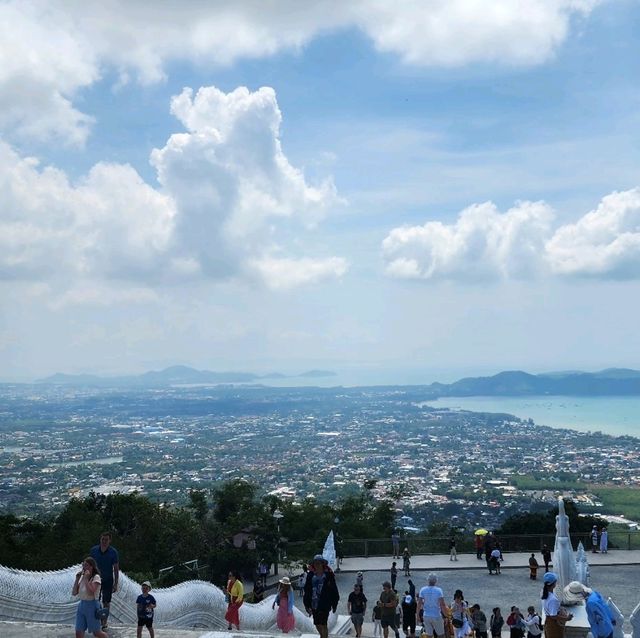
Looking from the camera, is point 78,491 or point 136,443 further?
point 136,443

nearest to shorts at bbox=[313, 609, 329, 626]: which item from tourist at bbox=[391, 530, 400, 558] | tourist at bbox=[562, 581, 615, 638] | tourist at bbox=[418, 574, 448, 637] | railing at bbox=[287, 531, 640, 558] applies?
tourist at bbox=[418, 574, 448, 637]

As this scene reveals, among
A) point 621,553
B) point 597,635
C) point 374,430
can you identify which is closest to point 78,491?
point 621,553

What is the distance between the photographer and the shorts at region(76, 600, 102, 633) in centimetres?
791

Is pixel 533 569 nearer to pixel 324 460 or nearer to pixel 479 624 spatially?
pixel 479 624

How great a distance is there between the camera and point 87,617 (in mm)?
7945

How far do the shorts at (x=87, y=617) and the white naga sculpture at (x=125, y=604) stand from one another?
1.62 m

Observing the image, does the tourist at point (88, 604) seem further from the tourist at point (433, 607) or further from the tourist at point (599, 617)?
the tourist at point (599, 617)

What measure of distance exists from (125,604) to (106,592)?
1468 millimetres

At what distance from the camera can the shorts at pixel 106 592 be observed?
29.3 feet

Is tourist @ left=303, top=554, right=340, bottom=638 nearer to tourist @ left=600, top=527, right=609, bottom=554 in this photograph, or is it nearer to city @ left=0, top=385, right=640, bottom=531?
tourist @ left=600, top=527, right=609, bottom=554

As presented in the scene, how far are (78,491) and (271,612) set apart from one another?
64386 millimetres

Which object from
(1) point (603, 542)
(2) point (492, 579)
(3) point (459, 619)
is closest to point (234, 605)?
(3) point (459, 619)

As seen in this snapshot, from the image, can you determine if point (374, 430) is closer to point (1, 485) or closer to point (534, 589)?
point (1, 485)

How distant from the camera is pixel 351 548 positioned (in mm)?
23438
